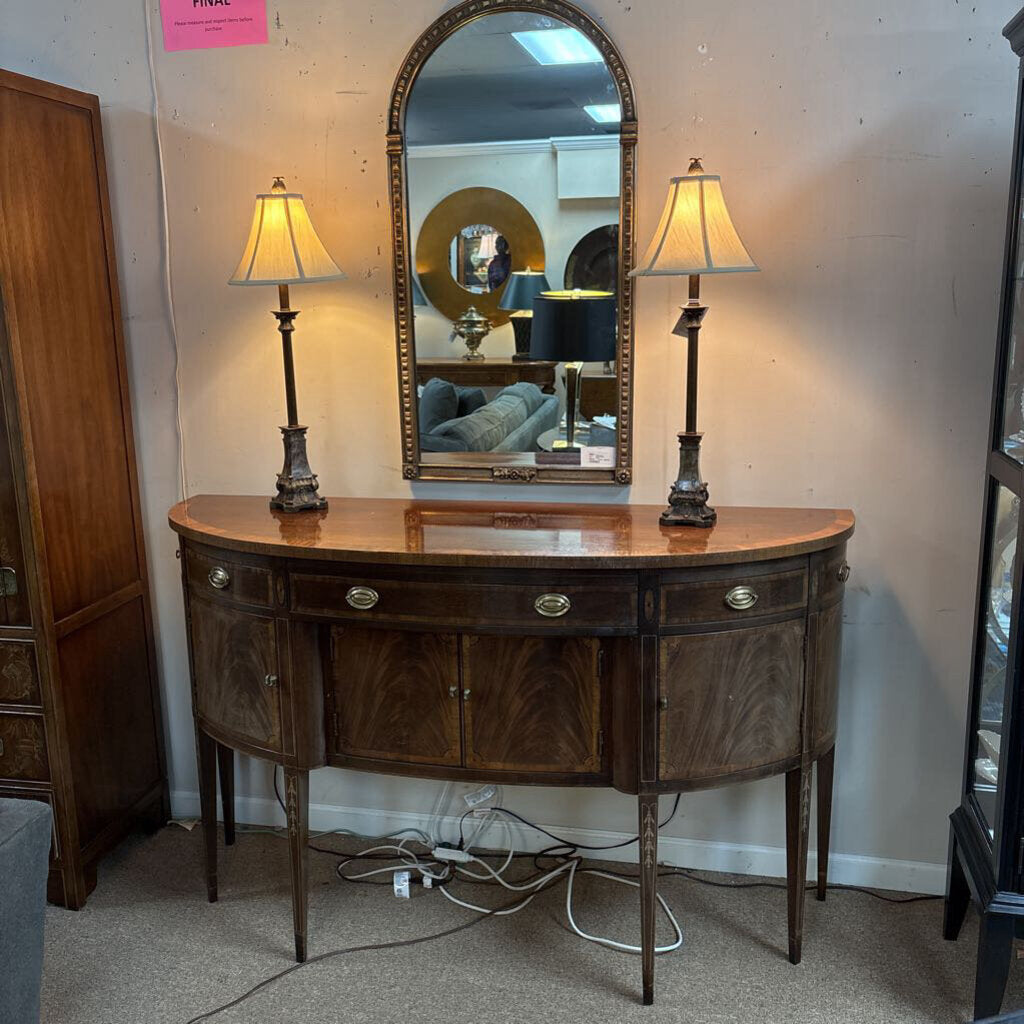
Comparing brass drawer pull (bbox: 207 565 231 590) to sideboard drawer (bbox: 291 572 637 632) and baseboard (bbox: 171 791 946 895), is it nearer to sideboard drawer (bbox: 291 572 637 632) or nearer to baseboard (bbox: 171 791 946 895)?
sideboard drawer (bbox: 291 572 637 632)

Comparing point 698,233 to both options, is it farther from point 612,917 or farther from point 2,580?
point 2,580

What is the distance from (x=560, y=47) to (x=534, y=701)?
1.34m

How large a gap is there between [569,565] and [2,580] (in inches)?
49.8

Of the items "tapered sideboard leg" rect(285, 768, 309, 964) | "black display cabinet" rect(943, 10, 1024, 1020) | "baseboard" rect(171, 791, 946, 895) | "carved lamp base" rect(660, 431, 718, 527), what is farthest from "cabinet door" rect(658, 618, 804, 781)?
"tapered sideboard leg" rect(285, 768, 309, 964)

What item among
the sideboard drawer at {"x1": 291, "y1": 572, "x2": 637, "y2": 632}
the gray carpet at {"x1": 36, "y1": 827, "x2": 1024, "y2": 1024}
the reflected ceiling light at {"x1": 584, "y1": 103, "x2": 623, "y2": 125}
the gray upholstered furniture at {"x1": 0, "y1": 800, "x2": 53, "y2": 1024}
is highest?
the reflected ceiling light at {"x1": 584, "y1": 103, "x2": 623, "y2": 125}

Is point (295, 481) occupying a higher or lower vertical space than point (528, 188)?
lower

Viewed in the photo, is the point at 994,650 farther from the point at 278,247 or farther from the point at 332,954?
the point at 278,247

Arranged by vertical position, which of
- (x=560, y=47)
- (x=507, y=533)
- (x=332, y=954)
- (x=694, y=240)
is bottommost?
(x=332, y=954)

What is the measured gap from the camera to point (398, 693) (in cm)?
205

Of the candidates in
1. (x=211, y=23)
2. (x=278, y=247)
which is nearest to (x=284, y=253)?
(x=278, y=247)

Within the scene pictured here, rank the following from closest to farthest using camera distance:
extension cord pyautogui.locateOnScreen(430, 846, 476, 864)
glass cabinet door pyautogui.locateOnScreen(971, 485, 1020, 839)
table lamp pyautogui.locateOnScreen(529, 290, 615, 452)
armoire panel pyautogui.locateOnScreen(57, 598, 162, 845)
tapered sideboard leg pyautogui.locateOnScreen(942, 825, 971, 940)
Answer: glass cabinet door pyautogui.locateOnScreen(971, 485, 1020, 839) < tapered sideboard leg pyautogui.locateOnScreen(942, 825, 971, 940) < table lamp pyautogui.locateOnScreen(529, 290, 615, 452) < armoire panel pyautogui.locateOnScreen(57, 598, 162, 845) < extension cord pyautogui.locateOnScreen(430, 846, 476, 864)

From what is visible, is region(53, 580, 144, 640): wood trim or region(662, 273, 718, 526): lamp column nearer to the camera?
region(662, 273, 718, 526): lamp column

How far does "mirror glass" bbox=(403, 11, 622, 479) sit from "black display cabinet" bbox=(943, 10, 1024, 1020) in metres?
0.77

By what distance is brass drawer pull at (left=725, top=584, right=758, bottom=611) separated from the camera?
6.18 ft
